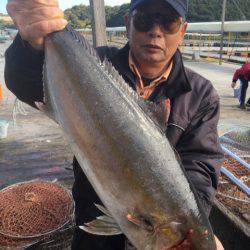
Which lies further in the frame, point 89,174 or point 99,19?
point 99,19

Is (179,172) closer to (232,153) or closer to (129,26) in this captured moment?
(129,26)

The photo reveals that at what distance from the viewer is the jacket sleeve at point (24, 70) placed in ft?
8.36

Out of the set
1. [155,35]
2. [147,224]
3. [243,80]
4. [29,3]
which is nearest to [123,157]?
[147,224]

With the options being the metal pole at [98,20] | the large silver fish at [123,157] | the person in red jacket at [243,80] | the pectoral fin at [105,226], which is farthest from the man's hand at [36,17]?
the person in red jacket at [243,80]

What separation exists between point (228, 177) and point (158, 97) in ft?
11.4

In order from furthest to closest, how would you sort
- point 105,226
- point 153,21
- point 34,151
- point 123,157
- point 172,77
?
point 34,151
point 172,77
point 153,21
point 105,226
point 123,157

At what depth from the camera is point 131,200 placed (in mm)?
2053

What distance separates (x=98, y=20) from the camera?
739 centimetres

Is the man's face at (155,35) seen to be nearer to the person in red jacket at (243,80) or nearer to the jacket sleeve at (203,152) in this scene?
the jacket sleeve at (203,152)

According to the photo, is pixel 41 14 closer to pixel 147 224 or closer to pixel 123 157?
pixel 123 157

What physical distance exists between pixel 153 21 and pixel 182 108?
2.26 ft

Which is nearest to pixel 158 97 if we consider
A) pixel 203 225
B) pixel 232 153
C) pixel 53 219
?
pixel 203 225

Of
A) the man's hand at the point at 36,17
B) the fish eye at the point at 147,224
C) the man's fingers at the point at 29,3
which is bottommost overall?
the fish eye at the point at 147,224

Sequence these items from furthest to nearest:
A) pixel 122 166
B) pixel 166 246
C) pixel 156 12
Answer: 1. pixel 156 12
2. pixel 166 246
3. pixel 122 166
